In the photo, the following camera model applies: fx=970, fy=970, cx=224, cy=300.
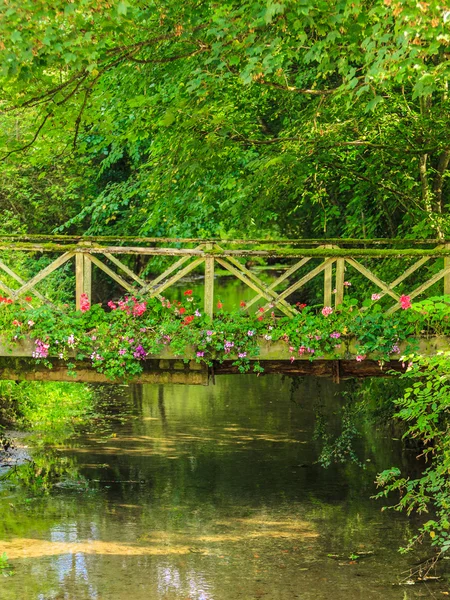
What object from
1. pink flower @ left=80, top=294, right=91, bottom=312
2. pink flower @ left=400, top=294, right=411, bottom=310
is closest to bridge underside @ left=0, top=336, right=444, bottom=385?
pink flower @ left=400, top=294, right=411, bottom=310

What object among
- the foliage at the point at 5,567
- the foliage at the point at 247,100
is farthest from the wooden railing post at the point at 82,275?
the foliage at the point at 5,567

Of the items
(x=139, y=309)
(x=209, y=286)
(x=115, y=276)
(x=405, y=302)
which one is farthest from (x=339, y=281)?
(x=115, y=276)

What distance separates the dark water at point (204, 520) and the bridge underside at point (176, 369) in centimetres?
155

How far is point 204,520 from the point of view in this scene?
11.5 m

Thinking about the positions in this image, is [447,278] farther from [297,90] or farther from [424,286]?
[297,90]

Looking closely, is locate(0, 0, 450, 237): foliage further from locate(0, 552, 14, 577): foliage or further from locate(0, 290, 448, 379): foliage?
locate(0, 552, 14, 577): foliage

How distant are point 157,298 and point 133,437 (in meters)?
5.70

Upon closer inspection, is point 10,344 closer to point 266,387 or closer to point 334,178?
point 334,178

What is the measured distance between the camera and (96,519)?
11.4m

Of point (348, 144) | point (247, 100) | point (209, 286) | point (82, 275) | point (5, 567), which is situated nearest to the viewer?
point (5, 567)

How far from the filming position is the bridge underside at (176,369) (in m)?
10.8

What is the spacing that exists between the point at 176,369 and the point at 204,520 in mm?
2017

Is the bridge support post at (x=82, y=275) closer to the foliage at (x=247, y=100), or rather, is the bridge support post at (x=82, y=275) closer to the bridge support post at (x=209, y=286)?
the bridge support post at (x=209, y=286)

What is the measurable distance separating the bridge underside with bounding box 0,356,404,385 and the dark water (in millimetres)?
1550
